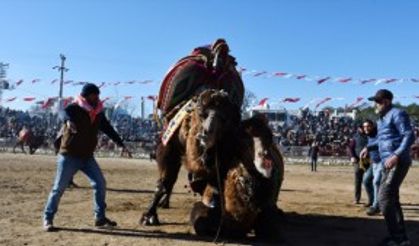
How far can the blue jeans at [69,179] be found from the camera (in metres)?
8.73

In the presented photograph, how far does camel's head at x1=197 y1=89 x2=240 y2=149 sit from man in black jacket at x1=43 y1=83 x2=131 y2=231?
1.66m

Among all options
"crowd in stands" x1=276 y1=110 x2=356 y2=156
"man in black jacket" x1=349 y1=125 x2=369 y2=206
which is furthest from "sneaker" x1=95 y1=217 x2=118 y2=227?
"crowd in stands" x1=276 y1=110 x2=356 y2=156

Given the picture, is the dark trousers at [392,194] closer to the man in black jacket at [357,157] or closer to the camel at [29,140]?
the man in black jacket at [357,157]

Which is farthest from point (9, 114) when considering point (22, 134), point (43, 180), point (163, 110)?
point (163, 110)

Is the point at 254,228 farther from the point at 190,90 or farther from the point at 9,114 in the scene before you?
the point at 9,114

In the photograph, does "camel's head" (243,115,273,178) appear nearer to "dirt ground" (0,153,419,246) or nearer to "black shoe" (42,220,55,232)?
"dirt ground" (0,153,419,246)

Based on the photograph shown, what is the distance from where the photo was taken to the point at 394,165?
8336 mm

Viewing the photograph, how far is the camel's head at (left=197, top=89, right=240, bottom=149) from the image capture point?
26.5 feet

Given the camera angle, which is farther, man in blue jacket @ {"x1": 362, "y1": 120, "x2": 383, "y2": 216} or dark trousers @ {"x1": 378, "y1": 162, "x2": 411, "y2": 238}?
man in blue jacket @ {"x1": 362, "y1": 120, "x2": 383, "y2": 216}

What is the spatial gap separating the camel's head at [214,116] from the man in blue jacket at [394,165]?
2.11 meters

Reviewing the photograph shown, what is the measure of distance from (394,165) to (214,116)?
8.01 feet

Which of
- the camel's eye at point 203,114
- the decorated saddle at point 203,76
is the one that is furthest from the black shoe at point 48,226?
the decorated saddle at point 203,76

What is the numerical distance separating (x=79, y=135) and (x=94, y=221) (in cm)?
148

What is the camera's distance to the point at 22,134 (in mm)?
40938
